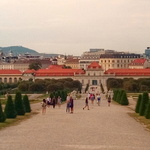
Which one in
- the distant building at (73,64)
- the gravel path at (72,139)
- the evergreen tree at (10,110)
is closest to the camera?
the gravel path at (72,139)

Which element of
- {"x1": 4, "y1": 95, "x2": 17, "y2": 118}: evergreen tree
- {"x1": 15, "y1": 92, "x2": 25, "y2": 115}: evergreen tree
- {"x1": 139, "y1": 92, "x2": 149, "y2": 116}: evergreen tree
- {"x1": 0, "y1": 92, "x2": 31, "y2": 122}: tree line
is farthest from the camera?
{"x1": 139, "y1": 92, "x2": 149, "y2": 116}: evergreen tree

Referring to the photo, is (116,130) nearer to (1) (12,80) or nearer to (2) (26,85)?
(2) (26,85)

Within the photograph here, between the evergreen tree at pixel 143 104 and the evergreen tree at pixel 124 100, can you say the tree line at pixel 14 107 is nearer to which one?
the evergreen tree at pixel 143 104

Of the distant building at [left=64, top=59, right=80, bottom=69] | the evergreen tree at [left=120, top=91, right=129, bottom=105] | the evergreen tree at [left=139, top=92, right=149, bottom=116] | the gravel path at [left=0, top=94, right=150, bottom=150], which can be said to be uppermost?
the gravel path at [left=0, top=94, right=150, bottom=150]

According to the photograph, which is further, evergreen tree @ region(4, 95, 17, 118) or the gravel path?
evergreen tree @ region(4, 95, 17, 118)

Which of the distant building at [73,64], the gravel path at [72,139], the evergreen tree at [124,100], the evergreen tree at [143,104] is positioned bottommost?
the distant building at [73,64]

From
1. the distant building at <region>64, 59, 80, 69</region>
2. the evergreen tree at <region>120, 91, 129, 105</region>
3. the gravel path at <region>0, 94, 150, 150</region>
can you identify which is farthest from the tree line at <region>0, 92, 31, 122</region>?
the distant building at <region>64, 59, 80, 69</region>

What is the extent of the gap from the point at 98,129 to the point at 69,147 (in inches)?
195

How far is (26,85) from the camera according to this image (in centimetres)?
8194

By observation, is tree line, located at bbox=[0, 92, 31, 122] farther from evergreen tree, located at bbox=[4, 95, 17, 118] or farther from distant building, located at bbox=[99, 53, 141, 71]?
distant building, located at bbox=[99, 53, 141, 71]

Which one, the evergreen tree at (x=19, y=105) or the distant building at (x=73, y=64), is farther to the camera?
the distant building at (x=73, y=64)

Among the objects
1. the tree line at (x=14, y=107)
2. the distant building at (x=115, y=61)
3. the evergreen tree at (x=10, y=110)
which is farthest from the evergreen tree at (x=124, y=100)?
the distant building at (x=115, y=61)

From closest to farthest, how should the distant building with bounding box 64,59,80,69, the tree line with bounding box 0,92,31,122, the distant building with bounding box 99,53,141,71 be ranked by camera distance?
the tree line with bounding box 0,92,31,122 → the distant building with bounding box 99,53,141,71 → the distant building with bounding box 64,59,80,69

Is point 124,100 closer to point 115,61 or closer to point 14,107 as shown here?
point 14,107
